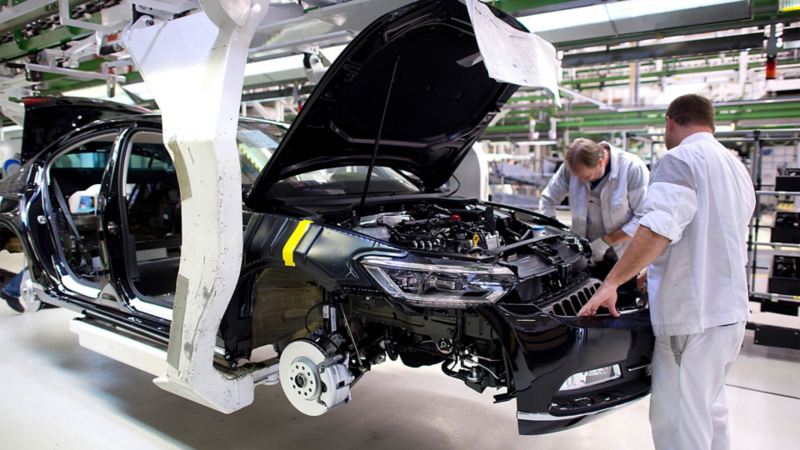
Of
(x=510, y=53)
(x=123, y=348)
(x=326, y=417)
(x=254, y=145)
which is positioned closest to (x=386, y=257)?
(x=510, y=53)

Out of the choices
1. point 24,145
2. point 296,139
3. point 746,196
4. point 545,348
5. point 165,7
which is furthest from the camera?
point 24,145

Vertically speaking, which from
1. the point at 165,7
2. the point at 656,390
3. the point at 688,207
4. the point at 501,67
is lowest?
the point at 656,390

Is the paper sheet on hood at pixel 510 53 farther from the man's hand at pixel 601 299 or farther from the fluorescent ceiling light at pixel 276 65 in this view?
the fluorescent ceiling light at pixel 276 65

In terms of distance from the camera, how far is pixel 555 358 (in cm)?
174

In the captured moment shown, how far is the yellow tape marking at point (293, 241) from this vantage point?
201 centimetres

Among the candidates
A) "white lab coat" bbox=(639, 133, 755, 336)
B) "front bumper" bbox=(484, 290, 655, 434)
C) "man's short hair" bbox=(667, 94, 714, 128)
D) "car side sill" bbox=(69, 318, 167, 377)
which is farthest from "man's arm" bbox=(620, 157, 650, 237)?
"car side sill" bbox=(69, 318, 167, 377)

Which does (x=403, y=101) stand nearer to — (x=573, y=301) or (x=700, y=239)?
(x=573, y=301)

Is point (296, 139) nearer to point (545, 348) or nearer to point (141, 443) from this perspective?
point (545, 348)

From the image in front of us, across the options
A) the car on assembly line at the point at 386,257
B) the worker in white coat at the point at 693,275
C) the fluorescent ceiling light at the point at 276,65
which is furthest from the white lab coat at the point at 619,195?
the fluorescent ceiling light at the point at 276,65

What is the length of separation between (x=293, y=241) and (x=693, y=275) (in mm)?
1457

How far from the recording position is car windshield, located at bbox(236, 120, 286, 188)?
257cm

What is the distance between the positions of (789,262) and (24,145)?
18.9 feet

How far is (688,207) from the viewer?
183cm

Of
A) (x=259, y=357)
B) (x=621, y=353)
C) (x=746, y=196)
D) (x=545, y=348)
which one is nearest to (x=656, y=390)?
(x=621, y=353)
